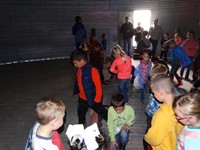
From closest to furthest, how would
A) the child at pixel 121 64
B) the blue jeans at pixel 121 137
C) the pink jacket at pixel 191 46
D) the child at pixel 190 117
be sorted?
1. the child at pixel 190 117
2. the blue jeans at pixel 121 137
3. the child at pixel 121 64
4. the pink jacket at pixel 191 46

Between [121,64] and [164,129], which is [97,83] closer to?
[121,64]

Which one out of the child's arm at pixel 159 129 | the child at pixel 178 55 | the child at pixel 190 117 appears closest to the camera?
the child at pixel 190 117

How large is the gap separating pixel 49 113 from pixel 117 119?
77.4 inches

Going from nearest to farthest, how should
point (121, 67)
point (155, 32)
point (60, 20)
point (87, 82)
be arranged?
point (87, 82) → point (121, 67) → point (155, 32) → point (60, 20)

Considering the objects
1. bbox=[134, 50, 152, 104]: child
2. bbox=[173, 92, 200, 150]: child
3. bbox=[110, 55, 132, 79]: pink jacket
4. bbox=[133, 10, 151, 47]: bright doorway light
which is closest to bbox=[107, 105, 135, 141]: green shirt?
bbox=[173, 92, 200, 150]: child

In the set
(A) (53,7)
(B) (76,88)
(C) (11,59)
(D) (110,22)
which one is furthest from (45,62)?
(B) (76,88)

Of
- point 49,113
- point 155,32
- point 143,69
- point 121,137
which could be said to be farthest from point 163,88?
point 155,32

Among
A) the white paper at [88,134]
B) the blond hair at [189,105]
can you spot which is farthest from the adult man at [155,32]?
the blond hair at [189,105]

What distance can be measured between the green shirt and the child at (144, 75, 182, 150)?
1.25m

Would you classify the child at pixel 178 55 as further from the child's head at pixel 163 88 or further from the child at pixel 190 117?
the child at pixel 190 117

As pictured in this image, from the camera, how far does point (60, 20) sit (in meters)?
13.5

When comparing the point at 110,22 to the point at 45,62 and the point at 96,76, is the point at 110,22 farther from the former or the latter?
the point at 96,76

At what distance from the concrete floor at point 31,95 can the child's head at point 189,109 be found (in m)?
2.96

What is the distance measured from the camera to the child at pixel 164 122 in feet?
9.80
